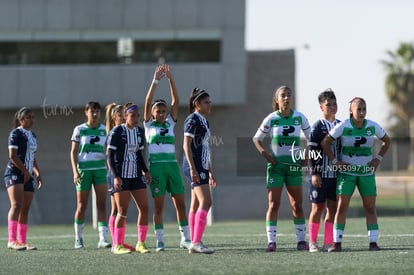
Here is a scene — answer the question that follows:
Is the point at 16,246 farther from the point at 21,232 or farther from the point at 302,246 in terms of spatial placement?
the point at 302,246

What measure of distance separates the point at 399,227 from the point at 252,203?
372 inches

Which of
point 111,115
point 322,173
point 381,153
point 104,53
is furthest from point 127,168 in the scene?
point 104,53

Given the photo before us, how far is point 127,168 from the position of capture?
1284 centimetres

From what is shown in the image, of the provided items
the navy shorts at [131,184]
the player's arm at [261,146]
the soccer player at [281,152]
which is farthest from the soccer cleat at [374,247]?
the navy shorts at [131,184]

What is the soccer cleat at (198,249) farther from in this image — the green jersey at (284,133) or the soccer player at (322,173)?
the green jersey at (284,133)

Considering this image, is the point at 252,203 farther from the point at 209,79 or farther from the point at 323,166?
the point at 323,166

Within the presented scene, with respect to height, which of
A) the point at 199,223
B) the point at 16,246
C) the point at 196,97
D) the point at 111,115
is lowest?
the point at 16,246

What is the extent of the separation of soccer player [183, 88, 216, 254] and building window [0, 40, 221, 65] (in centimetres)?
2370

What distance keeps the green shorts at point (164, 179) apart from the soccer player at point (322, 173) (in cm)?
187

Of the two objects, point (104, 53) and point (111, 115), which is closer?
point (111, 115)

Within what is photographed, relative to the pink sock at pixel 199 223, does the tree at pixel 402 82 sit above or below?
above

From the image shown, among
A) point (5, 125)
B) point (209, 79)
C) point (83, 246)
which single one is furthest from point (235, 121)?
point (83, 246)

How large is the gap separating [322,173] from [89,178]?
3778 mm

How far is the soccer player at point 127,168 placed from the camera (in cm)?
1278
